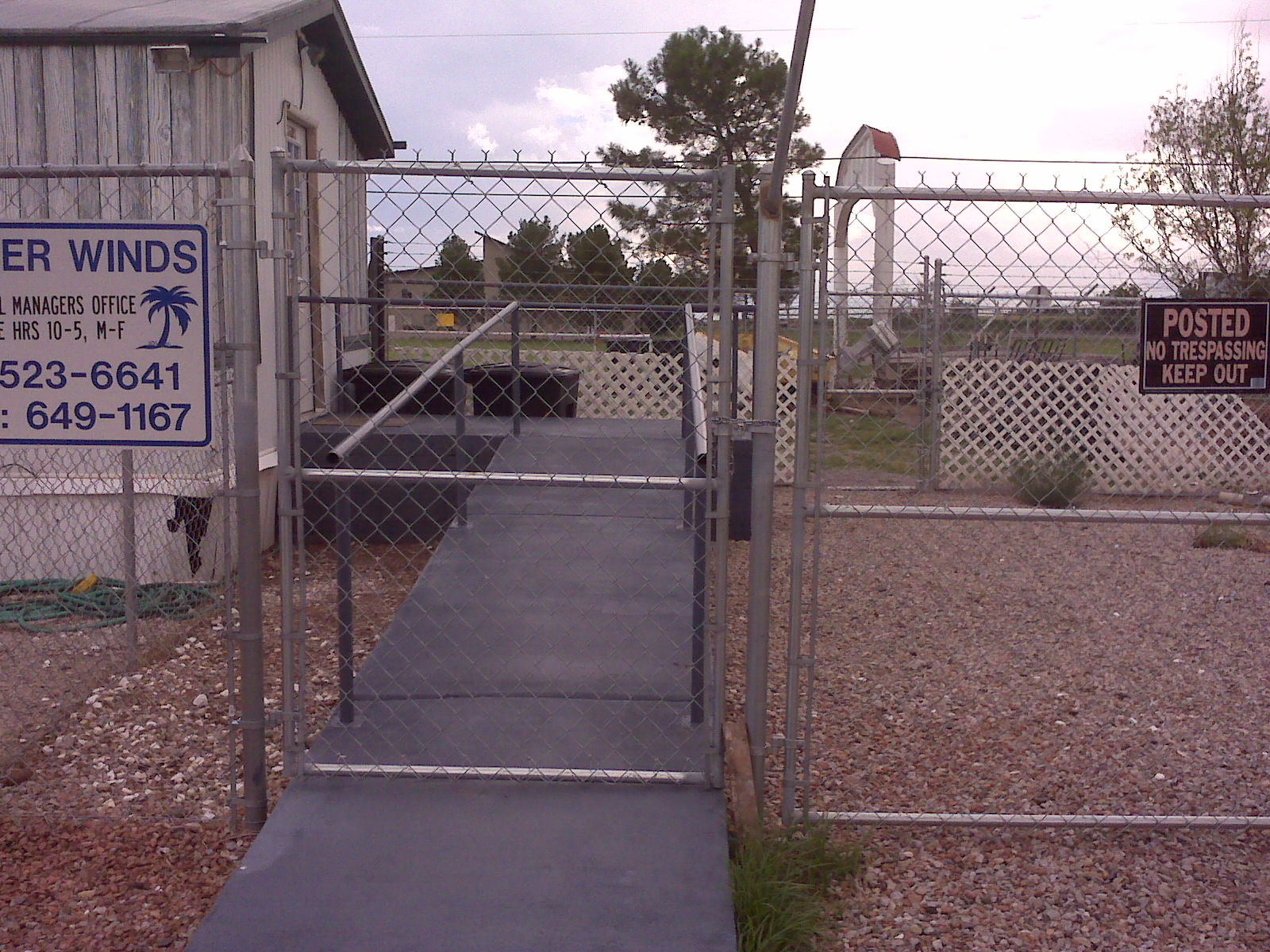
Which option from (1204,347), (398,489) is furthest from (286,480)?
(398,489)

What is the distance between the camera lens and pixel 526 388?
28.1 feet

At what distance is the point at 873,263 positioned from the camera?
329 centimetres

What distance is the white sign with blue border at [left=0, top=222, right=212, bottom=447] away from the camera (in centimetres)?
318

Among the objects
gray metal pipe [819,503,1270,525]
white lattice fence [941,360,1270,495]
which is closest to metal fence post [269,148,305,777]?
gray metal pipe [819,503,1270,525]

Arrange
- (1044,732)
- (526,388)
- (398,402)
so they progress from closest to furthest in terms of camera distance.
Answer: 1. (398,402)
2. (1044,732)
3. (526,388)

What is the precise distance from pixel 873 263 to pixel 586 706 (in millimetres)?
1693

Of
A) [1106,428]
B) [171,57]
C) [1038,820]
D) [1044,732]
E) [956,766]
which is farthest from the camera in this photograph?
[1106,428]

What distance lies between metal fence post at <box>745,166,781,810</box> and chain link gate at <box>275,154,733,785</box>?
0.29 feet

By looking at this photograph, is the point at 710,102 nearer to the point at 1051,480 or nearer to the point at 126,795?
the point at 1051,480

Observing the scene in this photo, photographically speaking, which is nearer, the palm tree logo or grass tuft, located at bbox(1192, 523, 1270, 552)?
the palm tree logo

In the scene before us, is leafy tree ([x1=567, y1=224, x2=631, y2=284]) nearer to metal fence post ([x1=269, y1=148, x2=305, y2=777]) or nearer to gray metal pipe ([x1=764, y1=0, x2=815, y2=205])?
gray metal pipe ([x1=764, y1=0, x2=815, y2=205])

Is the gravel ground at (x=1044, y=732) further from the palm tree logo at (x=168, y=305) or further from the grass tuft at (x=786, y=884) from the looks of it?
the palm tree logo at (x=168, y=305)

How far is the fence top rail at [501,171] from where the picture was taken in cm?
301

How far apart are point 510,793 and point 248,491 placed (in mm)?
1126
